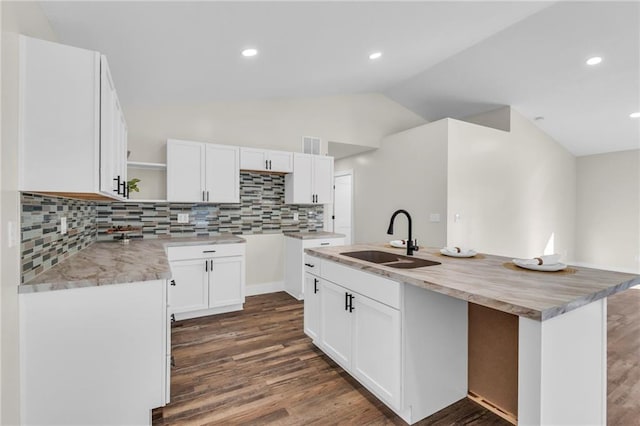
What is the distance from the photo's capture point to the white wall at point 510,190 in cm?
438

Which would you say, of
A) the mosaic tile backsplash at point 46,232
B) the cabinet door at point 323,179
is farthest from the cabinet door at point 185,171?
the cabinet door at point 323,179

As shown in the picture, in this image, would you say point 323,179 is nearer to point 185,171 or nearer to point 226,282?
point 185,171

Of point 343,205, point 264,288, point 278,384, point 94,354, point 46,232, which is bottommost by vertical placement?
point 278,384

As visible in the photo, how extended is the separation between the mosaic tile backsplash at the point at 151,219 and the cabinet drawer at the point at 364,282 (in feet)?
5.68

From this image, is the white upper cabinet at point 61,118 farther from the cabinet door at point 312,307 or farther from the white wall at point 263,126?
the white wall at point 263,126

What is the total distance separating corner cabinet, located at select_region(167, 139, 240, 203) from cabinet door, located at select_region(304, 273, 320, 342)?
167 centimetres

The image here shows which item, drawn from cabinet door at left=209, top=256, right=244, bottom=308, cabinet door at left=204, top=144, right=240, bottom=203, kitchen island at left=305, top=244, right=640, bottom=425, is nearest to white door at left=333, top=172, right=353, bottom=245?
cabinet door at left=204, top=144, right=240, bottom=203

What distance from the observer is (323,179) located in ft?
14.6

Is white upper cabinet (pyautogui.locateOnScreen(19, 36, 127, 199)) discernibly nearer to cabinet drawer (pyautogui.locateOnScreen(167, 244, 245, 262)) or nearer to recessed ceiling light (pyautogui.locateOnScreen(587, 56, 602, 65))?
cabinet drawer (pyautogui.locateOnScreen(167, 244, 245, 262))

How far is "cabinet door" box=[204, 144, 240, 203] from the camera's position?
141 inches

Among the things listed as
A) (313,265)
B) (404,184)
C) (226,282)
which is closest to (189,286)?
(226,282)

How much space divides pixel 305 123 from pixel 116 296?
3.61 meters

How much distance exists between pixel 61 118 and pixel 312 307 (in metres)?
2.09

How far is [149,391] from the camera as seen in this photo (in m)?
1.65
